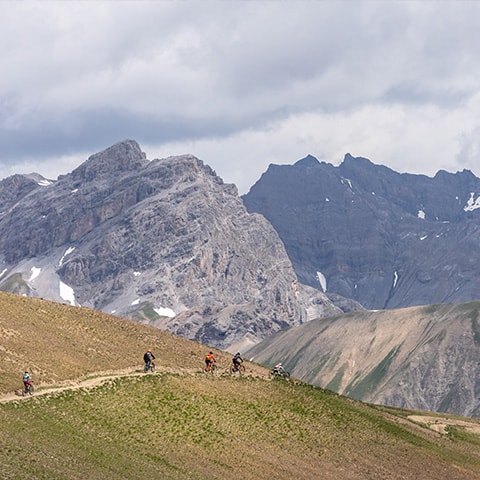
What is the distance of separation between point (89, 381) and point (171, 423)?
10.3 meters

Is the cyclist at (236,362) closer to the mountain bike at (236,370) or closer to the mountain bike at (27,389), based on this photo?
the mountain bike at (236,370)

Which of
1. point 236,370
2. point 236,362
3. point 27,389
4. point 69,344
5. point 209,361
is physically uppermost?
point 236,362

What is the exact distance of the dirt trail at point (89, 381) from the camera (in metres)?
72.8

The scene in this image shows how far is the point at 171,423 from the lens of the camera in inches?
3017

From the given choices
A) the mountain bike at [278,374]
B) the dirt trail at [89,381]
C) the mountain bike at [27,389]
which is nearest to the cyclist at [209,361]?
the dirt trail at [89,381]

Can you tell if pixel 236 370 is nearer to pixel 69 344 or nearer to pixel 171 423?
pixel 69 344

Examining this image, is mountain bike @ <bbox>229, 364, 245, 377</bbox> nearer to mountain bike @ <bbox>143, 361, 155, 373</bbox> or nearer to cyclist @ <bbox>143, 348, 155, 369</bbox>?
mountain bike @ <bbox>143, 361, 155, 373</bbox>

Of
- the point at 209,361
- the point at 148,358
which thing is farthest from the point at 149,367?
the point at 209,361

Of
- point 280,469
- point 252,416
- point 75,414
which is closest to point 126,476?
point 75,414

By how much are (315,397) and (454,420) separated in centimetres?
4596

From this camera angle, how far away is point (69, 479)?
182 ft

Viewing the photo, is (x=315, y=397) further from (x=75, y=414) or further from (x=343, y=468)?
(x=75, y=414)

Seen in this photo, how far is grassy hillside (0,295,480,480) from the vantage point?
212 ft

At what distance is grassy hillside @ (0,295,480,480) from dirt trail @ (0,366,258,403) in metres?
0.31
